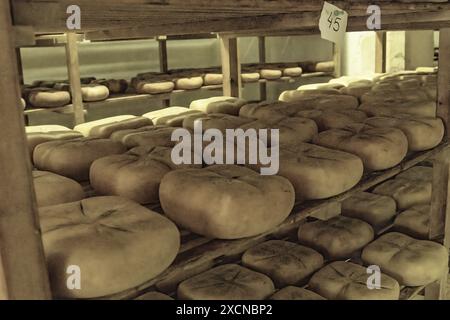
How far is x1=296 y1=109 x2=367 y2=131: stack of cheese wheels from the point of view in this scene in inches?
75.5

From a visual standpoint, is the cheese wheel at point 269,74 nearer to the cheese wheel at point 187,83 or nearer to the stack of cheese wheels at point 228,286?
the cheese wheel at point 187,83

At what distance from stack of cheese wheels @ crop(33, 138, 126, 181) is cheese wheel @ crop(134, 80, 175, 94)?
2288 mm

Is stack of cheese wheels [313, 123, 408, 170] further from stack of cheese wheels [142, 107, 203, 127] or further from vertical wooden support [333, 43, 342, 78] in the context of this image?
vertical wooden support [333, 43, 342, 78]

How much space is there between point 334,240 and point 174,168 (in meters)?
0.83

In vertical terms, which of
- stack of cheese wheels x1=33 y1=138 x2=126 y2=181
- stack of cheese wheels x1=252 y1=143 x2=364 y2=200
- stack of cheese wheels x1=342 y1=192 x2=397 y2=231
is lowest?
stack of cheese wheels x1=342 y1=192 x2=397 y2=231

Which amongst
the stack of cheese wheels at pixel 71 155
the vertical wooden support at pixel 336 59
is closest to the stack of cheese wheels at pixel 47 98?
the stack of cheese wheels at pixel 71 155

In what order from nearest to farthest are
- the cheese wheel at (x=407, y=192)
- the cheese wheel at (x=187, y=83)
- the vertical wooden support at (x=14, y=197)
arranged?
the vertical wooden support at (x=14, y=197)
the cheese wheel at (x=407, y=192)
the cheese wheel at (x=187, y=83)

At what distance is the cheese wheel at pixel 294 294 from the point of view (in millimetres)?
1532

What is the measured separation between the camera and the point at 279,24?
163 centimetres

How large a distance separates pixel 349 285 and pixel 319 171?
485 millimetres

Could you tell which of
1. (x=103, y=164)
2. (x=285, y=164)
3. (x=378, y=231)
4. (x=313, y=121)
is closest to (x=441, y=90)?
(x=313, y=121)

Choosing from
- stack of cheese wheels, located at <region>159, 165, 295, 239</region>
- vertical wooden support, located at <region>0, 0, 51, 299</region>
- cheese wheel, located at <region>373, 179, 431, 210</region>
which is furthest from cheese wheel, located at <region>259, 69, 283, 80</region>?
vertical wooden support, located at <region>0, 0, 51, 299</region>

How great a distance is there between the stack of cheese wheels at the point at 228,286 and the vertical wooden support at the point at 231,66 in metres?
1.70
